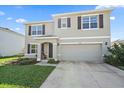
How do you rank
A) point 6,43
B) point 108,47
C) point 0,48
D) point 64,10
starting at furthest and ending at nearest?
point 6,43 → point 0,48 → point 64,10 → point 108,47

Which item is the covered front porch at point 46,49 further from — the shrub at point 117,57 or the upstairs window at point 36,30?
the shrub at point 117,57

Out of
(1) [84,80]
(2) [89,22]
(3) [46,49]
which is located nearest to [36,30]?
(3) [46,49]

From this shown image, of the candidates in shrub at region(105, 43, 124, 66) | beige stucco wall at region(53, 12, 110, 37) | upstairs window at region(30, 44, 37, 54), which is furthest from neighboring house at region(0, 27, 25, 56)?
shrub at region(105, 43, 124, 66)

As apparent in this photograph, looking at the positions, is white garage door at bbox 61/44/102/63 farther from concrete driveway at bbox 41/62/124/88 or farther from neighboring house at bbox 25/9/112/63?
concrete driveway at bbox 41/62/124/88

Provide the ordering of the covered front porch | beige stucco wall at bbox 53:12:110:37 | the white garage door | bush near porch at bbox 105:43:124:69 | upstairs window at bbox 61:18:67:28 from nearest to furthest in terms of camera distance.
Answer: bush near porch at bbox 105:43:124:69, beige stucco wall at bbox 53:12:110:37, the white garage door, the covered front porch, upstairs window at bbox 61:18:67:28

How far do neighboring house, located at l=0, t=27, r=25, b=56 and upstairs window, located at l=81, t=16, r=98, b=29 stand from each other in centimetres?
1455

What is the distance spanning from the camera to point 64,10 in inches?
658

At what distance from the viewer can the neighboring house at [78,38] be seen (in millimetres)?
15078

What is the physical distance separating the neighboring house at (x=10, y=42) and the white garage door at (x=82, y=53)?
11876mm

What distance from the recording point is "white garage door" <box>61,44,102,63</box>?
15250 mm

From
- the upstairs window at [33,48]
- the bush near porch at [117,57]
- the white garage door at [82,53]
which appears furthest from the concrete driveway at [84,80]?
the upstairs window at [33,48]
